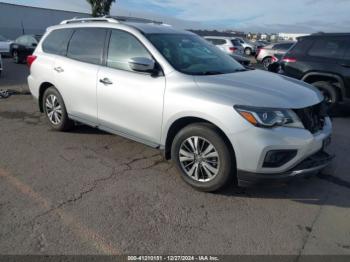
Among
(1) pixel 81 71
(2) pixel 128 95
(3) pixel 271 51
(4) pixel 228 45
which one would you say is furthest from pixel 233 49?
(2) pixel 128 95

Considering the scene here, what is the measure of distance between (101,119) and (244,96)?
2.21 metres

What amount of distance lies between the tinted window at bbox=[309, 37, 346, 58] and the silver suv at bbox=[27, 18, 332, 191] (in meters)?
3.72

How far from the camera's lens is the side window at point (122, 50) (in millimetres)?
4396

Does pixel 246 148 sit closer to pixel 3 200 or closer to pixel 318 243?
pixel 318 243

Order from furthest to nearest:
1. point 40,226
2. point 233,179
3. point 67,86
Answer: point 67,86 → point 233,179 → point 40,226

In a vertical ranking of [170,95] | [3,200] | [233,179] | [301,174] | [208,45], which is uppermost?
[208,45]

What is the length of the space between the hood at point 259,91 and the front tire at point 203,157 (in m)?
0.41

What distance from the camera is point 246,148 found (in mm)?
3420

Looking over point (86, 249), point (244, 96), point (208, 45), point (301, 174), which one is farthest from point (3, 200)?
point (208, 45)

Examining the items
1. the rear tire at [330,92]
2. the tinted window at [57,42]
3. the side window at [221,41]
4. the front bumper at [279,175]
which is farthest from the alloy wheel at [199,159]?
the side window at [221,41]

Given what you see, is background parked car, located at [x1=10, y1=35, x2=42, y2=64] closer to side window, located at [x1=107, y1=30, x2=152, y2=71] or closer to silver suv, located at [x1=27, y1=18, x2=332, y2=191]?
silver suv, located at [x1=27, y1=18, x2=332, y2=191]

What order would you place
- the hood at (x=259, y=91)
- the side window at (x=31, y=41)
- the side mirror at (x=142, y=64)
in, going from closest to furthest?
1. the hood at (x=259, y=91)
2. the side mirror at (x=142, y=64)
3. the side window at (x=31, y=41)

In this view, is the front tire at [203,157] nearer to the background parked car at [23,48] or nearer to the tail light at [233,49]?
the background parked car at [23,48]

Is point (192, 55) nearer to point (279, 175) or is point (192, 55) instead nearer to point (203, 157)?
point (203, 157)
